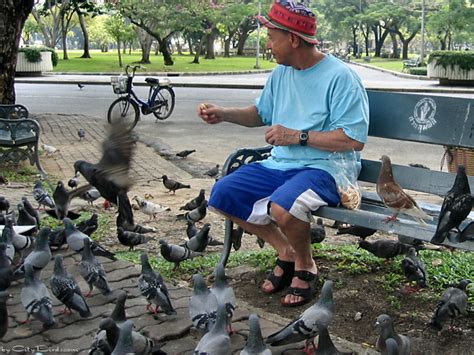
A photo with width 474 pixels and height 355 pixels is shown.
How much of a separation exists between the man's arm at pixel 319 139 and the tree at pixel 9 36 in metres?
6.34

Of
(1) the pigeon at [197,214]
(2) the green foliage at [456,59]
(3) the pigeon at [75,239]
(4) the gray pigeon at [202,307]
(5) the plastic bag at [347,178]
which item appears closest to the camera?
(4) the gray pigeon at [202,307]

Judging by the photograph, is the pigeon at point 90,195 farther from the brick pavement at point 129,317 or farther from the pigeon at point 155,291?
the pigeon at point 155,291

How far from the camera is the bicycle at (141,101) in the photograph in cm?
1409

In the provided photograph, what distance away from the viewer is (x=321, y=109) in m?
4.13

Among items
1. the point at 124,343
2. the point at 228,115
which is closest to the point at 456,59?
the point at 228,115

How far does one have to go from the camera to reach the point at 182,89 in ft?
76.8

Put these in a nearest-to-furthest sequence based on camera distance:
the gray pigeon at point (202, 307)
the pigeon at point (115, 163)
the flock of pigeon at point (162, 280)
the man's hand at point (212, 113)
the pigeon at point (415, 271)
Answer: the flock of pigeon at point (162, 280)
the gray pigeon at point (202, 307)
the pigeon at point (415, 271)
the man's hand at point (212, 113)
the pigeon at point (115, 163)

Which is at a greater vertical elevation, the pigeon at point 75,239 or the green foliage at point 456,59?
the green foliage at point 456,59

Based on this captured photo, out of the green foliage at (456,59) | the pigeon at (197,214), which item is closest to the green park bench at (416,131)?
the pigeon at (197,214)

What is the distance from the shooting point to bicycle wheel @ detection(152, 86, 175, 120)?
15.2 m

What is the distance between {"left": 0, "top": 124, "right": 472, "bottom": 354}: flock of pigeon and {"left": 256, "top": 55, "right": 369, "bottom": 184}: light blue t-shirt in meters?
0.29

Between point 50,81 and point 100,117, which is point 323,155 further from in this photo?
point 50,81

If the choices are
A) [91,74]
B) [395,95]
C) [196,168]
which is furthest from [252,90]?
[395,95]

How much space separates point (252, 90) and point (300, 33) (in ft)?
64.8
